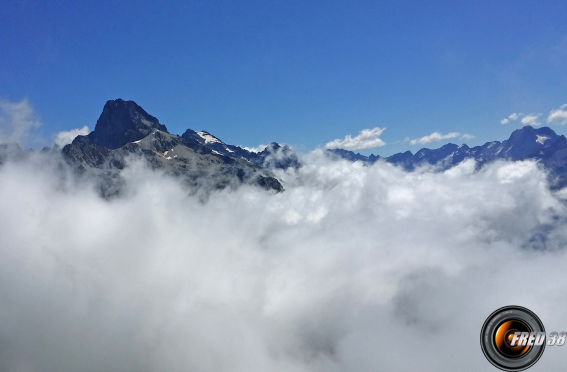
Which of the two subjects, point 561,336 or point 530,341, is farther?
point 561,336

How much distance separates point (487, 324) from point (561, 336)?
603 inches

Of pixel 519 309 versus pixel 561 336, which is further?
pixel 561 336

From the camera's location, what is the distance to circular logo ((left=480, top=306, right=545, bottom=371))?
54.1 metres

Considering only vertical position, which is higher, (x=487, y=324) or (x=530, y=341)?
(x=487, y=324)

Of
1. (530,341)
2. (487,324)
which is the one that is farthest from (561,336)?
(487,324)

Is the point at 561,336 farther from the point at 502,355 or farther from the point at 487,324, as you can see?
the point at 487,324

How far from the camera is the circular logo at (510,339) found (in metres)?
54.1

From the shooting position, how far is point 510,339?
55938 mm

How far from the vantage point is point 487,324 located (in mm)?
54250

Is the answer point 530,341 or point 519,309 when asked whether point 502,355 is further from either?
point 519,309

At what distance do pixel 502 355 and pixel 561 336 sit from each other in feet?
37.2

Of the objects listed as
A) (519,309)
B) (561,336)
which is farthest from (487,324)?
(561,336)

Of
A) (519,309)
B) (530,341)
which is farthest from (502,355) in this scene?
(519,309)

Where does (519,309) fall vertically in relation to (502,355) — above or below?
above
